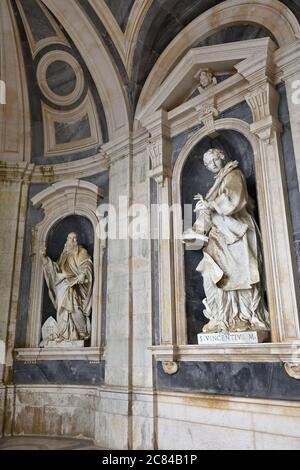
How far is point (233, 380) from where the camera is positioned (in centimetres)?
520

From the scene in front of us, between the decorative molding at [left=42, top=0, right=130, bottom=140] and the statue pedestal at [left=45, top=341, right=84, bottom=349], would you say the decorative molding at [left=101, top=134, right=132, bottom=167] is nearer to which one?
the decorative molding at [left=42, top=0, right=130, bottom=140]

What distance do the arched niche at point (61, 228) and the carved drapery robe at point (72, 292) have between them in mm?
215

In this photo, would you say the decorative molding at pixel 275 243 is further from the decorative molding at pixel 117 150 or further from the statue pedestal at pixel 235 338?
the decorative molding at pixel 117 150

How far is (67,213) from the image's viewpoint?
8.45 m

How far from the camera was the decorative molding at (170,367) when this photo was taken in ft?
19.2

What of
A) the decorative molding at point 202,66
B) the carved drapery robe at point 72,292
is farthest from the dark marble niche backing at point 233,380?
the decorative molding at point 202,66

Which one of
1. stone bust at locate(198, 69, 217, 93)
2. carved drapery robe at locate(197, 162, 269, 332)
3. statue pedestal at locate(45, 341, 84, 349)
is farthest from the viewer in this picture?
statue pedestal at locate(45, 341, 84, 349)

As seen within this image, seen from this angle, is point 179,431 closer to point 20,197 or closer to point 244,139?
point 244,139

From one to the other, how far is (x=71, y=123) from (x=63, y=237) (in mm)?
2427

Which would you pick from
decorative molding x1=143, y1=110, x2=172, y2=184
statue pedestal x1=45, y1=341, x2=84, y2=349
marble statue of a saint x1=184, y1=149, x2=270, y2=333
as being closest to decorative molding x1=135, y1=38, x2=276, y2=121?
decorative molding x1=143, y1=110, x2=172, y2=184

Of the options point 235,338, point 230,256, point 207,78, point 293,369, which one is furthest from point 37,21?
point 293,369

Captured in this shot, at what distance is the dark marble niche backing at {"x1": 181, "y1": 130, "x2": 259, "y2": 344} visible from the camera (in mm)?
6027

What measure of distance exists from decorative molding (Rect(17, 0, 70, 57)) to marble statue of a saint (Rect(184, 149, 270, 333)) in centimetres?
475
